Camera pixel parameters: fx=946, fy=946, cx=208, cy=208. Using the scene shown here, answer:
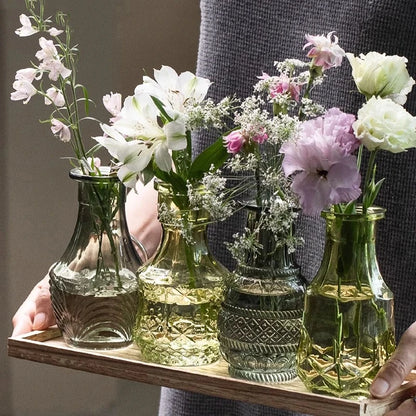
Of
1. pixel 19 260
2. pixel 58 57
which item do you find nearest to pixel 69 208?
pixel 19 260

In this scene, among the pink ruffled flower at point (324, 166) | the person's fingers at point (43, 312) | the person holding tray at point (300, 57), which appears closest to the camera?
the pink ruffled flower at point (324, 166)

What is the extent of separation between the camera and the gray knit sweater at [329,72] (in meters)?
1.00

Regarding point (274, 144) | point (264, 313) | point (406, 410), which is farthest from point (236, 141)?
point (406, 410)

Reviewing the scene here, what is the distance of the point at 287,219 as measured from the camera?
703 millimetres

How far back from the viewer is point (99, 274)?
81cm

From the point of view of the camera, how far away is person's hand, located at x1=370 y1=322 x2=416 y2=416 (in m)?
0.68

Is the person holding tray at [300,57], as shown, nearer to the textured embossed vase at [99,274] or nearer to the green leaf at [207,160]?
the textured embossed vase at [99,274]

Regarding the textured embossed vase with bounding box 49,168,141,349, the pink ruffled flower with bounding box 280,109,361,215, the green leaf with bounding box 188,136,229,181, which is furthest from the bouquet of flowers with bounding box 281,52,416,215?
the textured embossed vase with bounding box 49,168,141,349

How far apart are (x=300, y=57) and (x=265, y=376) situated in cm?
45

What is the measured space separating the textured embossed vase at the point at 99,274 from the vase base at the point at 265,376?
4.7 inches

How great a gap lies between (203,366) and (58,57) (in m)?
0.28

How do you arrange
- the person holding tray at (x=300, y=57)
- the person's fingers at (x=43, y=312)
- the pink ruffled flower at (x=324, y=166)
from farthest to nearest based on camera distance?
the person holding tray at (x=300, y=57) < the person's fingers at (x=43, y=312) < the pink ruffled flower at (x=324, y=166)

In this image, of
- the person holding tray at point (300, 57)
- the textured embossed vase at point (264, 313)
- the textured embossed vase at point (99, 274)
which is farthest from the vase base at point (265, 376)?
the person holding tray at point (300, 57)

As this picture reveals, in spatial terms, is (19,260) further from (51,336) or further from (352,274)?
(352,274)
